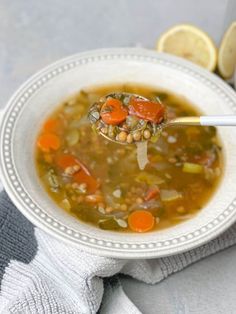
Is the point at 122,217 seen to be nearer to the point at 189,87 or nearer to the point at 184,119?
the point at 184,119

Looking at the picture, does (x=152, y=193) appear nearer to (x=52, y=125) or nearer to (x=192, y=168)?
(x=192, y=168)

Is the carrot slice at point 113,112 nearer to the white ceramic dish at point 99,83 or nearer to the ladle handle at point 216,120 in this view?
the ladle handle at point 216,120

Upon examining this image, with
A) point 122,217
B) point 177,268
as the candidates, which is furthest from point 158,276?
point 122,217

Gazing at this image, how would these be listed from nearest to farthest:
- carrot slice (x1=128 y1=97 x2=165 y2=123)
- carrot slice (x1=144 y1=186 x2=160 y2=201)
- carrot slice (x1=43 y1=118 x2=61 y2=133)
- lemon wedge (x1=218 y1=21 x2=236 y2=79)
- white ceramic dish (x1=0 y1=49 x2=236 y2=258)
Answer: white ceramic dish (x1=0 y1=49 x2=236 y2=258) → carrot slice (x1=128 y1=97 x2=165 y2=123) → carrot slice (x1=144 y1=186 x2=160 y2=201) → carrot slice (x1=43 y1=118 x2=61 y2=133) → lemon wedge (x1=218 y1=21 x2=236 y2=79)

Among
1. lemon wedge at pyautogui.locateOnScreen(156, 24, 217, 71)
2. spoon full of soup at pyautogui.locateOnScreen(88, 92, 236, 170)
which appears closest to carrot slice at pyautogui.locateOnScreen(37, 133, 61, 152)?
spoon full of soup at pyautogui.locateOnScreen(88, 92, 236, 170)

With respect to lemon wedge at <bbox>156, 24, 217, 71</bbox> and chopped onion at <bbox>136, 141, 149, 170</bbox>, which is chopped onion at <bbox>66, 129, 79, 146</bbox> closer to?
chopped onion at <bbox>136, 141, 149, 170</bbox>

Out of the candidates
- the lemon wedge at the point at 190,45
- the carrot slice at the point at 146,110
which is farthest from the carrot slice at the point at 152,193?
the lemon wedge at the point at 190,45
